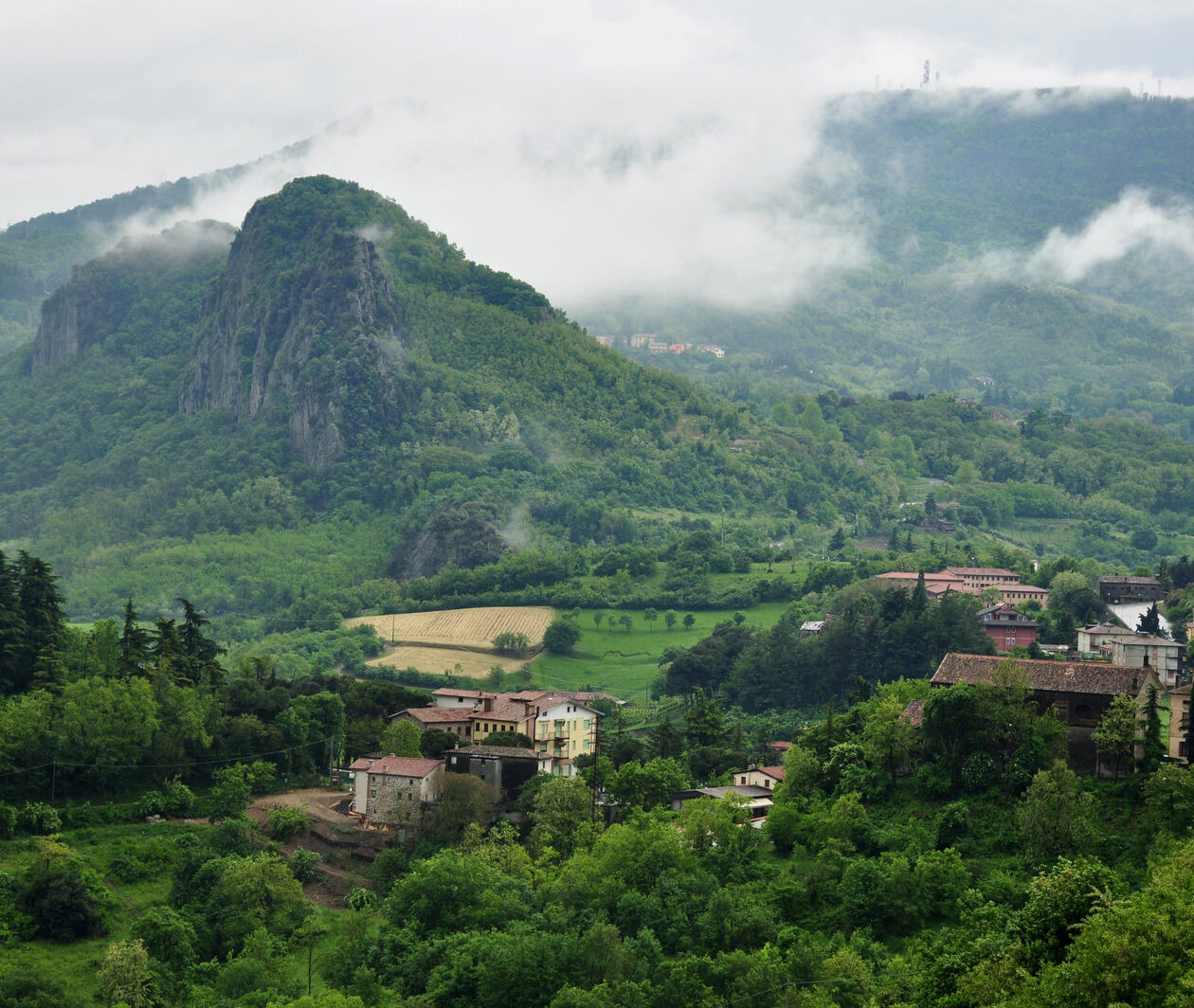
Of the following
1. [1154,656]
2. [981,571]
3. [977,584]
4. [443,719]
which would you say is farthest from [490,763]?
[981,571]

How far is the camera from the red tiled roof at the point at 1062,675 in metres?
63.2

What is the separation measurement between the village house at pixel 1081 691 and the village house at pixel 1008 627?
3287 cm

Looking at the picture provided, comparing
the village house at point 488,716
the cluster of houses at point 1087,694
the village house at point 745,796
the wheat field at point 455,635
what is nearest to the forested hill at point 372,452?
the wheat field at point 455,635

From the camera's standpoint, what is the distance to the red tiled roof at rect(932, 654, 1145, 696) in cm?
6325

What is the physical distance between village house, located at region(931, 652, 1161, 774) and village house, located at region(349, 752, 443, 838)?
22.2 meters

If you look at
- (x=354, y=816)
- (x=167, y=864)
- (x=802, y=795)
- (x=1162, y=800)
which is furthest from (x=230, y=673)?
(x=1162, y=800)

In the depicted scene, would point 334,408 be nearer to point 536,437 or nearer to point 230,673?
point 536,437

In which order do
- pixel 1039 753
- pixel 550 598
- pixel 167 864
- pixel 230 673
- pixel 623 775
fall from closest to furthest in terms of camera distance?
pixel 1039 753 → pixel 167 864 → pixel 623 775 → pixel 230 673 → pixel 550 598

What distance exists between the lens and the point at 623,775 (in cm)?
7506

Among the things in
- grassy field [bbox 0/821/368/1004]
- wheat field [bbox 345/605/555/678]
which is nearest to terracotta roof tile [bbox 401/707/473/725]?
grassy field [bbox 0/821/368/1004]

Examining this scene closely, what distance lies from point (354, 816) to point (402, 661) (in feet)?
158

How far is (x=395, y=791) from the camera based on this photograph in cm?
7556

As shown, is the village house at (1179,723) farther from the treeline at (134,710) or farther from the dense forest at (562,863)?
the treeline at (134,710)

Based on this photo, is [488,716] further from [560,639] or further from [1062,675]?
[560,639]
